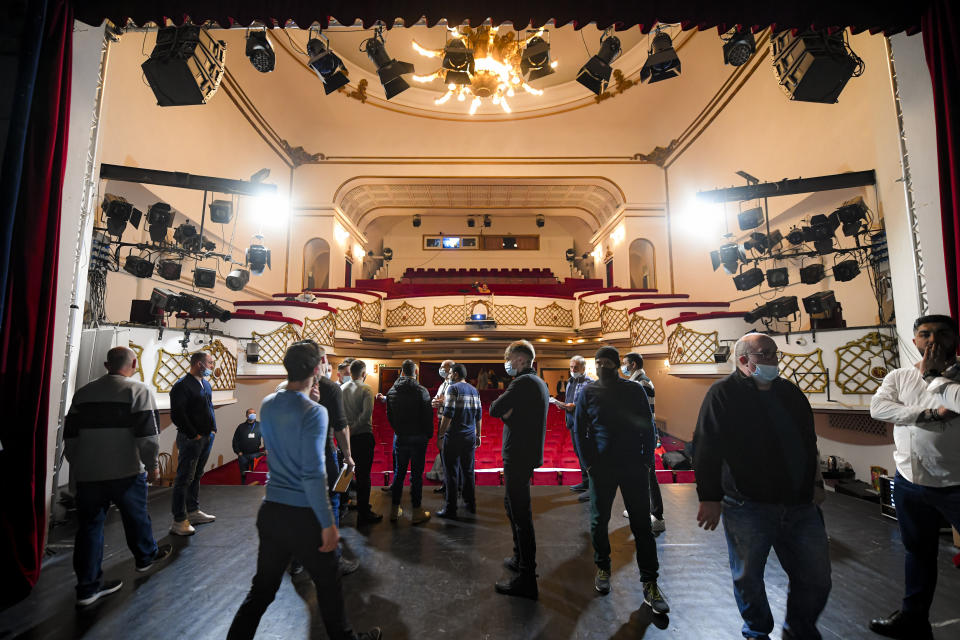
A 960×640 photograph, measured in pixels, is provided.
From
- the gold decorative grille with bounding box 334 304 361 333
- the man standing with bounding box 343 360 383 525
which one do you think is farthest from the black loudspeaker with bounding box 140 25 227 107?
the gold decorative grille with bounding box 334 304 361 333

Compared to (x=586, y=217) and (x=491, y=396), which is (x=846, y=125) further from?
(x=586, y=217)

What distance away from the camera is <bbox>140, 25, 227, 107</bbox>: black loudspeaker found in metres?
3.30

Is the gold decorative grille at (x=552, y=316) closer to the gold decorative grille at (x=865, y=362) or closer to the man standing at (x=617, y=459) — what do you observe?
the gold decorative grille at (x=865, y=362)

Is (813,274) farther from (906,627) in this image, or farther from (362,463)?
(362,463)

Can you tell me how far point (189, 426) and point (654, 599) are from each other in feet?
11.3

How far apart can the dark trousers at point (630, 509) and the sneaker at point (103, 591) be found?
2788 mm

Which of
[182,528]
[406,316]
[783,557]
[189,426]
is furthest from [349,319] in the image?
[783,557]

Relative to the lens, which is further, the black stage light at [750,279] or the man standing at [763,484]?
the black stage light at [750,279]

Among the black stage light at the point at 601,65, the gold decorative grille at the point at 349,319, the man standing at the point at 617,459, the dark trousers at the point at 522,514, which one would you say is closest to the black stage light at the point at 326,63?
the black stage light at the point at 601,65

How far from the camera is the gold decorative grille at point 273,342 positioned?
607 centimetres

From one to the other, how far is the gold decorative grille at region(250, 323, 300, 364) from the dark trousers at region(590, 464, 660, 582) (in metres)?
5.31

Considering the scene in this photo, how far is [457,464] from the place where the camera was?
3680 millimetres

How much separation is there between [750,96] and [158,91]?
9.64 metres

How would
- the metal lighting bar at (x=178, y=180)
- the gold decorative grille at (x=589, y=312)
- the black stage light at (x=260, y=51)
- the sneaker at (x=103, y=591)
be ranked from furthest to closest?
1. the gold decorative grille at (x=589, y=312)
2. the metal lighting bar at (x=178, y=180)
3. the black stage light at (x=260, y=51)
4. the sneaker at (x=103, y=591)
